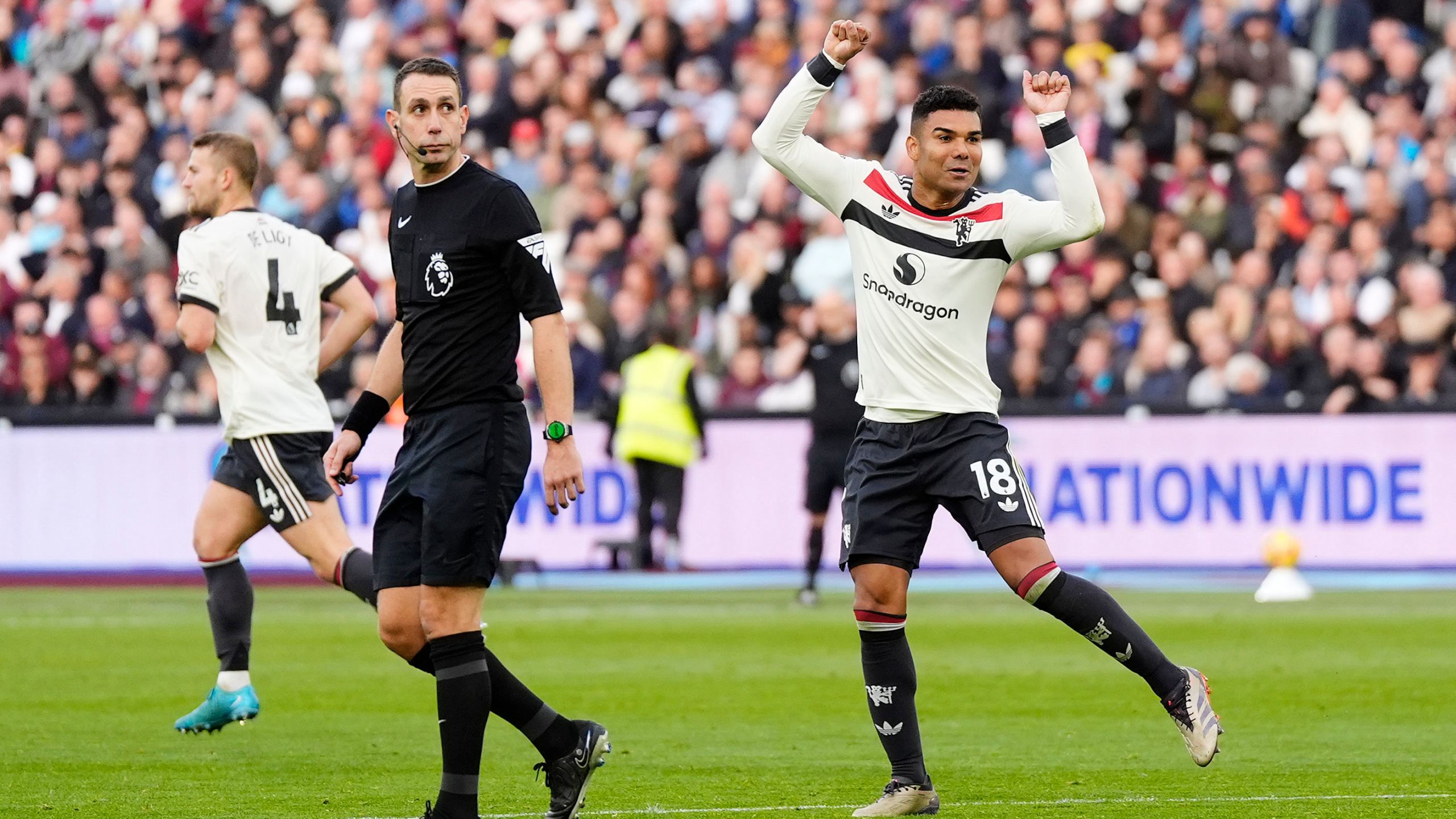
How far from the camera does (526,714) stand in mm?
7133

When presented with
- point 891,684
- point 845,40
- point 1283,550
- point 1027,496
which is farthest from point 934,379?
point 1283,550

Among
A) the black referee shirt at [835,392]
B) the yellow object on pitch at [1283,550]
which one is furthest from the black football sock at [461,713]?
the yellow object on pitch at [1283,550]

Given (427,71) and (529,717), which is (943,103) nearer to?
(427,71)

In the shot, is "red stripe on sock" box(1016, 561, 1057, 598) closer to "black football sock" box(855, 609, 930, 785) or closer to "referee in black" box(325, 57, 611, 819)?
"black football sock" box(855, 609, 930, 785)

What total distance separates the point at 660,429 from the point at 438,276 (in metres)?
12.6

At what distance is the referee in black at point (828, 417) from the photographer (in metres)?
17.2

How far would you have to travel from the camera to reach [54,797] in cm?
781

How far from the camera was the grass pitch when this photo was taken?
7801mm

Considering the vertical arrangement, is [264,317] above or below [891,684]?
above

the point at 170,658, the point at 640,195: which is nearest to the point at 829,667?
the point at 170,658

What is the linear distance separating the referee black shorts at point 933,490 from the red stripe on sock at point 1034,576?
0.38 ft

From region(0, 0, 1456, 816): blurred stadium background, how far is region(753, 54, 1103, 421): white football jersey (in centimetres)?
723

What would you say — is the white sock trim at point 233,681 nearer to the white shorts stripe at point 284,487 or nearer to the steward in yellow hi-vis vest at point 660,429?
the white shorts stripe at point 284,487

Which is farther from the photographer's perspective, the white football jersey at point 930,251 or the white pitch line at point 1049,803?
the white football jersey at point 930,251
